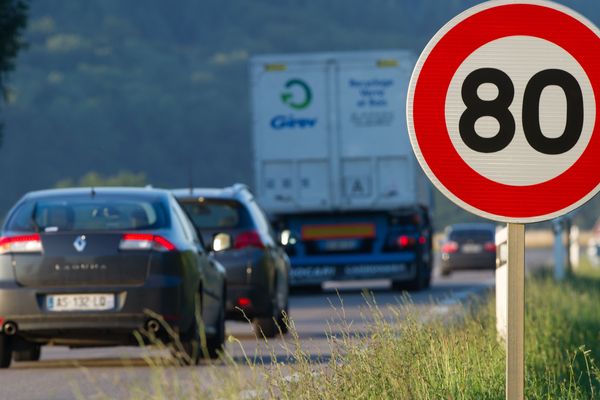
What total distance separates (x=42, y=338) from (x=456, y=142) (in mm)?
7790

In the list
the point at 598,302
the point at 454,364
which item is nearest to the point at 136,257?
the point at 454,364

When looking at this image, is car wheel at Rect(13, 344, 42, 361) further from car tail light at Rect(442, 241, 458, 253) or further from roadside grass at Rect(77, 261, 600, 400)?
car tail light at Rect(442, 241, 458, 253)

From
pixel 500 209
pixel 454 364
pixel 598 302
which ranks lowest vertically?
pixel 598 302

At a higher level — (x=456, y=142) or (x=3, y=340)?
(x=456, y=142)

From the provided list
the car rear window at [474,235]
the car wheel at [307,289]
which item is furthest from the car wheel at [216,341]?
the car rear window at [474,235]

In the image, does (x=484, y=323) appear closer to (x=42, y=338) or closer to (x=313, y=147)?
(x=42, y=338)

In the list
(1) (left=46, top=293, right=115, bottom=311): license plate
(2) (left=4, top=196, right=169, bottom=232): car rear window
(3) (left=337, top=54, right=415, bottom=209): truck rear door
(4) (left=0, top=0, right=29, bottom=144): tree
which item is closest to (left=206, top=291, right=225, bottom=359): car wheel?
(2) (left=4, top=196, right=169, bottom=232): car rear window

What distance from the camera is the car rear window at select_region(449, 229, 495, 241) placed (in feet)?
168

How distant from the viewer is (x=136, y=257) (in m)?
Result: 14.0

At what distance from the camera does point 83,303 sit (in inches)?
546

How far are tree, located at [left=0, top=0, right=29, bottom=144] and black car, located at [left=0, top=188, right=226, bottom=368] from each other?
17.7 m

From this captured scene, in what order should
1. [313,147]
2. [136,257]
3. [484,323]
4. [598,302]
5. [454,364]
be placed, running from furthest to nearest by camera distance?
[313,147], [598,302], [136,257], [484,323], [454,364]

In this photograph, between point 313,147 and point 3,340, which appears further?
point 313,147

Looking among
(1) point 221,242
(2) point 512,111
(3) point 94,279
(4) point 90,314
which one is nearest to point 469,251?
(1) point 221,242
